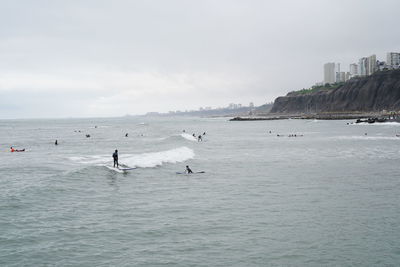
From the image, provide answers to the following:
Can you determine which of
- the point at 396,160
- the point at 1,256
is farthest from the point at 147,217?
the point at 396,160

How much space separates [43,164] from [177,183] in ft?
58.1

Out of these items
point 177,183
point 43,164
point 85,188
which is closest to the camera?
point 85,188

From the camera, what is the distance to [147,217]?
54.9 feet

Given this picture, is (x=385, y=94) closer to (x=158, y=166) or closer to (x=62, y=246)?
(x=158, y=166)

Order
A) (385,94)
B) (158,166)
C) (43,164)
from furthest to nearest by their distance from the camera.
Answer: (385,94) < (43,164) < (158,166)

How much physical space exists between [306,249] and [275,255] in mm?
1255

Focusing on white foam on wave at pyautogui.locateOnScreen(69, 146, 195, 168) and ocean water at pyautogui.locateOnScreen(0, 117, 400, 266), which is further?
white foam on wave at pyautogui.locateOnScreen(69, 146, 195, 168)

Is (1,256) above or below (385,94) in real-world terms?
below

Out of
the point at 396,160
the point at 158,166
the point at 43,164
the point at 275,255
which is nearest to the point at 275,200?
the point at 275,255

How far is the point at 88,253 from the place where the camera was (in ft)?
41.3

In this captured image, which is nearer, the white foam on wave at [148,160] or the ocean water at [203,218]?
the ocean water at [203,218]

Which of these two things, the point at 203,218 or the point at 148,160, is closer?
the point at 203,218

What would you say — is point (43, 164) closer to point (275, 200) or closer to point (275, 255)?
point (275, 200)

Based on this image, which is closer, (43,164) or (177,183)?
(177,183)
